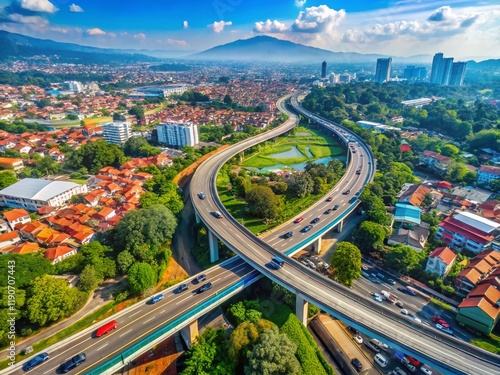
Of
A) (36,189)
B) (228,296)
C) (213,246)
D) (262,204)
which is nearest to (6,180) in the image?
(36,189)

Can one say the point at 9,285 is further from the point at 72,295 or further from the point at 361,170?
the point at 361,170

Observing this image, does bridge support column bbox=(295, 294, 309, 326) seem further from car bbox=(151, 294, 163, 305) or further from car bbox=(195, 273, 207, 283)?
car bbox=(151, 294, 163, 305)

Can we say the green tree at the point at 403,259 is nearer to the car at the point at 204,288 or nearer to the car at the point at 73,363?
the car at the point at 204,288

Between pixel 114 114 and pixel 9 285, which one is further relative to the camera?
pixel 114 114

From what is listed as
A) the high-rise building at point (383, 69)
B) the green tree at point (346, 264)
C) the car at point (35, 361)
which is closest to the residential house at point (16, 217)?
the car at point (35, 361)

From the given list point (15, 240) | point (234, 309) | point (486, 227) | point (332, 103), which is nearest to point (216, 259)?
point (234, 309)

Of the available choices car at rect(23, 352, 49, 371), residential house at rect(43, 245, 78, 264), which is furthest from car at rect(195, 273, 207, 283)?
residential house at rect(43, 245, 78, 264)
